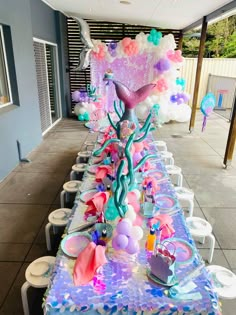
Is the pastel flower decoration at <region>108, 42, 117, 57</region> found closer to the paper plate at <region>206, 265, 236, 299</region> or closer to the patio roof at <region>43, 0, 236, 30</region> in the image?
the patio roof at <region>43, 0, 236, 30</region>

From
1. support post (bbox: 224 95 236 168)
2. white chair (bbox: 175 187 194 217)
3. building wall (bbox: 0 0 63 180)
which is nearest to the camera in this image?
white chair (bbox: 175 187 194 217)

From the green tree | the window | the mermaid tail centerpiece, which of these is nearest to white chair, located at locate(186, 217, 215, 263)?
the mermaid tail centerpiece

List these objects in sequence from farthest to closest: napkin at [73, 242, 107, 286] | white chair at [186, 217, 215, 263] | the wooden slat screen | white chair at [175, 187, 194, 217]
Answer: the wooden slat screen → white chair at [175, 187, 194, 217] → white chair at [186, 217, 215, 263] → napkin at [73, 242, 107, 286]

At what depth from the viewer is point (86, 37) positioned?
255 inches

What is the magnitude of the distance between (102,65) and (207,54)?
31.9ft

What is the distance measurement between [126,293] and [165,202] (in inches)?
34.9

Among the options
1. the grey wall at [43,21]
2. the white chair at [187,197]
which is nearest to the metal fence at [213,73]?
the grey wall at [43,21]

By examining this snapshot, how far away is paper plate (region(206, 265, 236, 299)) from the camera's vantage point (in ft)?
5.26

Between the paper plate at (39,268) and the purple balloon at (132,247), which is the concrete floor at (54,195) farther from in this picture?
the purple balloon at (132,247)

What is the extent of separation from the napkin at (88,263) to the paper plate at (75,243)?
9 cm

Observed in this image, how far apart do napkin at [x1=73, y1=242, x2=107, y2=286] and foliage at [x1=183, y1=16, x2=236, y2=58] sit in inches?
565

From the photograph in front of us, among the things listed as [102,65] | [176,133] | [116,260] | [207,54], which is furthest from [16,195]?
[207,54]

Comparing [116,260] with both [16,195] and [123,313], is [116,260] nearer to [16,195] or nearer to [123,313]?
[123,313]

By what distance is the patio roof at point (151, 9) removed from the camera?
482cm
